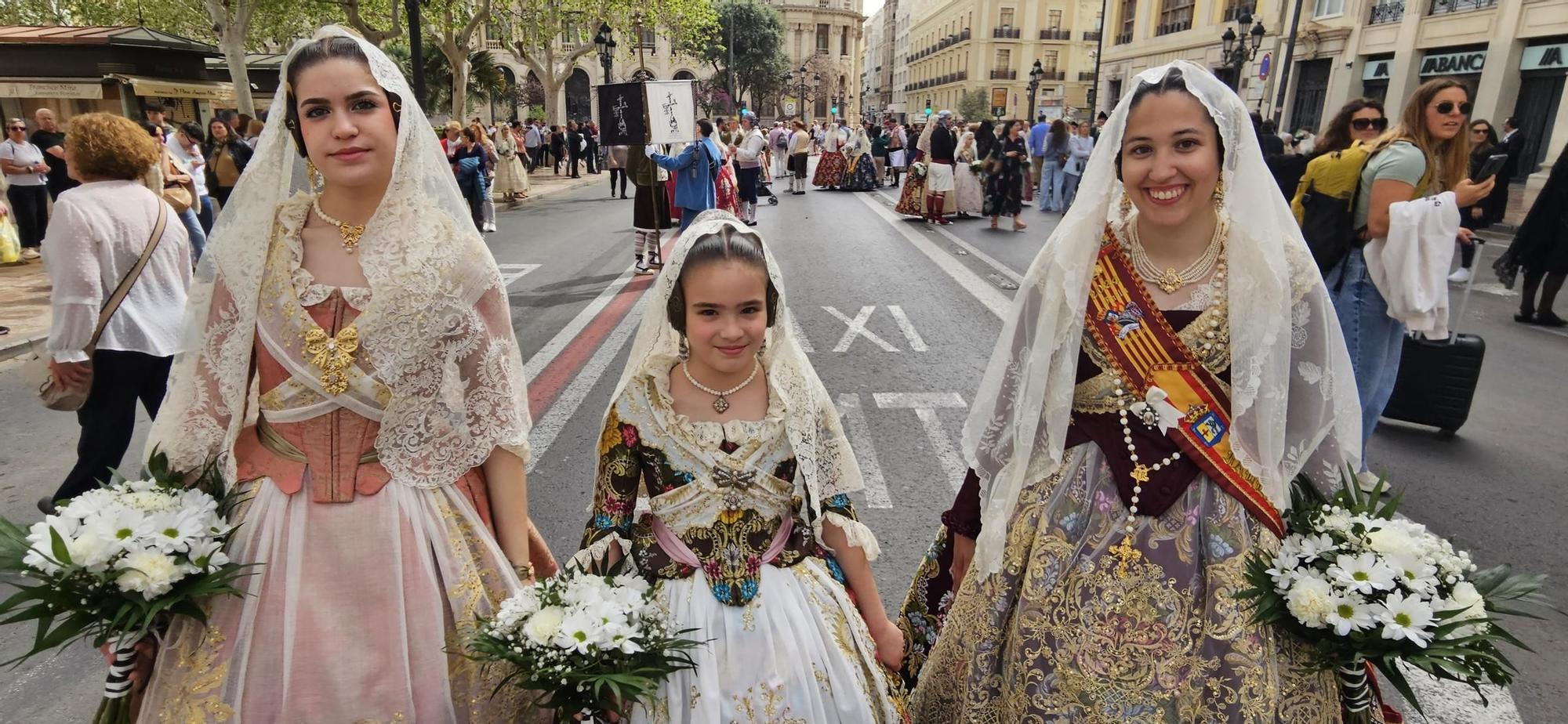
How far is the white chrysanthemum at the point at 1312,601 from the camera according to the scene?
180cm

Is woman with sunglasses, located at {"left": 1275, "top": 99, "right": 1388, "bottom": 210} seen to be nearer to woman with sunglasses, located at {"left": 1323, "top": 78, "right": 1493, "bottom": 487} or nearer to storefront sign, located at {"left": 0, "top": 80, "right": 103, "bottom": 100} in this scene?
woman with sunglasses, located at {"left": 1323, "top": 78, "right": 1493, "bottom": 487}

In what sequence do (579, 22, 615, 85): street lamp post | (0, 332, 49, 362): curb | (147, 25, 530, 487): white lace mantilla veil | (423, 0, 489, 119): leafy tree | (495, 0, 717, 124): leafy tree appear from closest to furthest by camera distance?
1. (147, 25, 530, 487): white lace mantilla veil
2. (0, 332, 49, 362): curb
3. (423, 0, 489, 119): leafy tree
4. (579, 22, 615, 85): street lamp post
5. (495, 0, 717, 124): leafy tree

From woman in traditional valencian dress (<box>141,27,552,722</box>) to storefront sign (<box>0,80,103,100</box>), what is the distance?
23773mm

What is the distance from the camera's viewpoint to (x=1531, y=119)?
20.4 metres

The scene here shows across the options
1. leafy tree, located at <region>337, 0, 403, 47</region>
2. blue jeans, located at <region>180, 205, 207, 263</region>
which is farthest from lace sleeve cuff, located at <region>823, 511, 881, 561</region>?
leafy tree, located at <region>337, 0, 403, 47</region>

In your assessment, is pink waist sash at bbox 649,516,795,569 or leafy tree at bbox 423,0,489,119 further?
leafy tree at bbox 423,0,489,119

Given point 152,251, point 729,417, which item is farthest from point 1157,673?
point 152,251

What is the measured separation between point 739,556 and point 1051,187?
1784cm

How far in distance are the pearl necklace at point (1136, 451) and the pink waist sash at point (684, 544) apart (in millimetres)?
823

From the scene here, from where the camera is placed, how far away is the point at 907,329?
8.06 meters

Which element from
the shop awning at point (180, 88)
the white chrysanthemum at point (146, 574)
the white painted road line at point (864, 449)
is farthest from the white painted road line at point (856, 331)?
the shop awning at point (180, 88)

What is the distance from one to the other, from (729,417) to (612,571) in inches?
19.2

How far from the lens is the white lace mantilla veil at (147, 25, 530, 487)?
77.9 inches

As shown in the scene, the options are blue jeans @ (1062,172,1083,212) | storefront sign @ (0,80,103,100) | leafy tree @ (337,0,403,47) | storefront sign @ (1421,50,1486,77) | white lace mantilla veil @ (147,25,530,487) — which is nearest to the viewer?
white lace mantilla veil @ (147,25,530,487)
